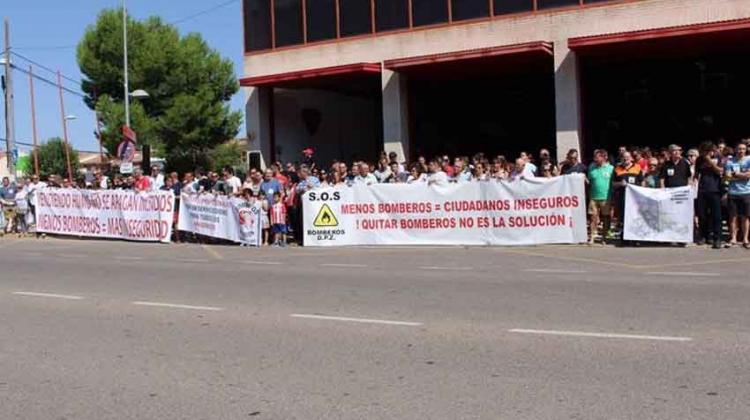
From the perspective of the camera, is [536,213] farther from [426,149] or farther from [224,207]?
[426,149]

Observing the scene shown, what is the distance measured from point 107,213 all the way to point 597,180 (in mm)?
12842

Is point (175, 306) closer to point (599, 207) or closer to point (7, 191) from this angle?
point (599, 207)

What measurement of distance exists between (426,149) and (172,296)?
78.3 ft

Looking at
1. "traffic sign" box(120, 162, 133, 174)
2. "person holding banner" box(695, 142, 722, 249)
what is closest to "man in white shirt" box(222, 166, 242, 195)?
"traffic sign" box(120, 162, 133, 174)

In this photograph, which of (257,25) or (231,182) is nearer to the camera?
(231,182)

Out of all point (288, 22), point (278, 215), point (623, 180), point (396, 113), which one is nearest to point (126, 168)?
point (288, 22)

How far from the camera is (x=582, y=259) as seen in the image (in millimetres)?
14070

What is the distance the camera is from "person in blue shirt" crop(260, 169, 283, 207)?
19.8 metres

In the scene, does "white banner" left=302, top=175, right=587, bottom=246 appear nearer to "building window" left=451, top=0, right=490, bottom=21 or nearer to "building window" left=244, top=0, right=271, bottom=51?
"building window" left=451, top=0, right=490, bottom=21

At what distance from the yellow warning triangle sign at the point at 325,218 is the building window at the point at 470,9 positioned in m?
10.3

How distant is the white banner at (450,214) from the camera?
655 inches

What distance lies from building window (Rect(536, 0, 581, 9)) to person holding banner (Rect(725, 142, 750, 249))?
10.8m

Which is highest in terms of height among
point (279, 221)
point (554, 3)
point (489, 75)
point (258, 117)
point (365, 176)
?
point (554, 3)

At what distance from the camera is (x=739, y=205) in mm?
15047
